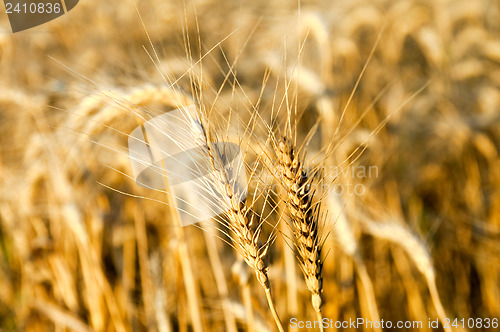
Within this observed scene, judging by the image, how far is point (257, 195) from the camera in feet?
3.45

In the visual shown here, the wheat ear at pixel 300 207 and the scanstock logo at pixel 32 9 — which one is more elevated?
the scanstock logo at pixel 32 9

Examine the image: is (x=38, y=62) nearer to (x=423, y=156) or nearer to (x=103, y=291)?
(x=103, y=291)

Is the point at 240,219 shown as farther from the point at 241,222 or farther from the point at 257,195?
the point at 257,195

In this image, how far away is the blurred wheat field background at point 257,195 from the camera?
4.20 feet

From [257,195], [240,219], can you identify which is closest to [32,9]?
[257,195]

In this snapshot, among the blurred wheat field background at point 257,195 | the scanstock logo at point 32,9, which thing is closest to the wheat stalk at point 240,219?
the blurred wheat field background at point 257,195

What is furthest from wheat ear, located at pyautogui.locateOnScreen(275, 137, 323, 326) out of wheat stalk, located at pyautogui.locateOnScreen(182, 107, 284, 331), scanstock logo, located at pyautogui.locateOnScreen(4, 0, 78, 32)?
scanstock logo, located at pyautogui.locateOnScreen(4, 0, 78, 32)

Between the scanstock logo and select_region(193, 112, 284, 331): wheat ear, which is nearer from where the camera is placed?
select_region(193, 112, 284, 331): wheat ear

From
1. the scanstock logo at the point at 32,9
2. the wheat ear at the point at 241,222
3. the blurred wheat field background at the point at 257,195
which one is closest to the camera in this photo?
the wheat ear at the point at 241,222

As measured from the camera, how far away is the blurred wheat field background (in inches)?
50.4

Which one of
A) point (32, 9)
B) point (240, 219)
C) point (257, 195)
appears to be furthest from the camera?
point (32, 9)

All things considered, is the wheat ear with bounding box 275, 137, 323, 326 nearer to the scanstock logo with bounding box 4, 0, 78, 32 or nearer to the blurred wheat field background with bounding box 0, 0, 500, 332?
the blurred wheat field background with bounding box 0, 0, 500, 332

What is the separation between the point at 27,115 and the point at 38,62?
27.7 inches

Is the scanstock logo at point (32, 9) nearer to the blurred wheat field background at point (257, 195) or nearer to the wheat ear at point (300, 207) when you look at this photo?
the blurred wheat field background at point (257, 195)
